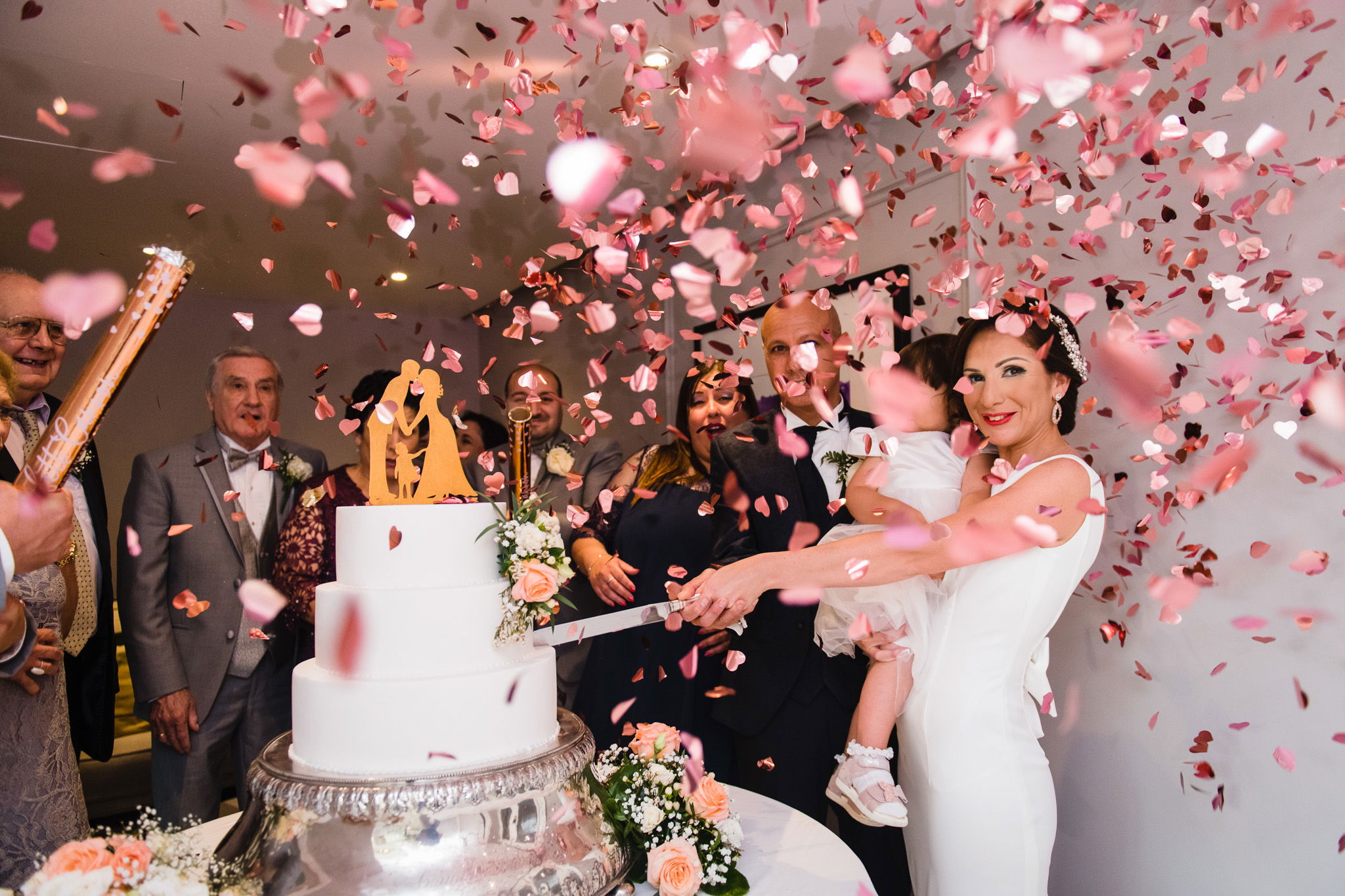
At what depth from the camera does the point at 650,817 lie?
5.05 feet

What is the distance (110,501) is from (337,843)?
6.08 m

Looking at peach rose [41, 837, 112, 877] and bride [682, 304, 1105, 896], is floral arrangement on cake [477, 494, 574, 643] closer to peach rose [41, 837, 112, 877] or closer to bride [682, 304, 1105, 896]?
bride [682, 304, 1105, 896]

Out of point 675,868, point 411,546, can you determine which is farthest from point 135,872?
point 675,868

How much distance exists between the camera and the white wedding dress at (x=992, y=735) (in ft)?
5.89

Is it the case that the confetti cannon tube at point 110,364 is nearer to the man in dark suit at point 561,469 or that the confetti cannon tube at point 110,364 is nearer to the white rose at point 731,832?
the white rose at point 731,832

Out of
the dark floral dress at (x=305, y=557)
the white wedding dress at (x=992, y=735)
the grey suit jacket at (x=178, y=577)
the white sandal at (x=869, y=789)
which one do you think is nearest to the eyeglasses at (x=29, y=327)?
the grey suit jacket at (x=178, y=577)

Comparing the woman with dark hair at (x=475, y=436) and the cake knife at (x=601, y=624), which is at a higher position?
the woman with dark hair at (x=475, y=436)

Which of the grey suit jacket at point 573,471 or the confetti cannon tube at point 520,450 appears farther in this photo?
the grey suit jacket at point 573,471

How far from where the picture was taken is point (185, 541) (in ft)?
9.02

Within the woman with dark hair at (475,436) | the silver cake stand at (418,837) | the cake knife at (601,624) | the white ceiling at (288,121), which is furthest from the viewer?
the woman with dark hair at (475,436)

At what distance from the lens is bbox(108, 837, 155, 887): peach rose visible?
48.8 inches

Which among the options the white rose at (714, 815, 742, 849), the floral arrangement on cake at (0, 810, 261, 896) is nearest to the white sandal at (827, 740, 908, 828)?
the white rose at (714, 815, 742, 849)

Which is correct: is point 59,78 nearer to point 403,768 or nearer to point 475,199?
point 475,199

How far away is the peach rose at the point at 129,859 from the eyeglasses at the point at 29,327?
64.4 inches
